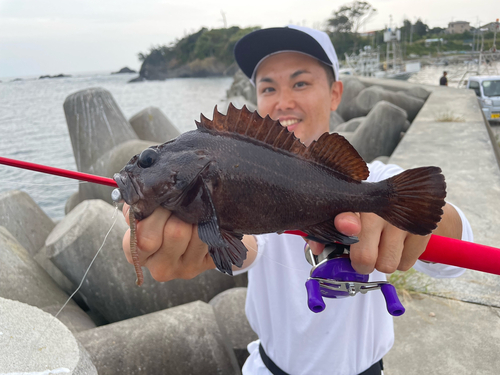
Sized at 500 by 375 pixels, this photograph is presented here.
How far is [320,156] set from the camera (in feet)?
4.22

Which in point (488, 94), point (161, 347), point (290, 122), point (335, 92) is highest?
point (335, 92)

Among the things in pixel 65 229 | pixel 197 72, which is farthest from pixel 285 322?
pixel 197 72

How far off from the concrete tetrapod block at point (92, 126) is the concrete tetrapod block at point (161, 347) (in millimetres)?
5214

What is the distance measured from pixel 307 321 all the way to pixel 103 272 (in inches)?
93.6

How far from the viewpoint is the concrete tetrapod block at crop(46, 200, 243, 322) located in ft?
11.8

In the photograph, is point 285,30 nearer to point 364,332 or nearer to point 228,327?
point 364,332

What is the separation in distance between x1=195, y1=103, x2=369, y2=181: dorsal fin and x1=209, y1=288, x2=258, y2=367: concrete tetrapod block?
220 centimetres

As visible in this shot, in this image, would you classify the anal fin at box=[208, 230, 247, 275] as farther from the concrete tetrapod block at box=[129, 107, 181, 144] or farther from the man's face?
the concrete tetrapod block at box=[129, 107, 181, 144]

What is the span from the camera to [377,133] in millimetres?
8289

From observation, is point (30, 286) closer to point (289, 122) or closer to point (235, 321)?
point (235, 321)

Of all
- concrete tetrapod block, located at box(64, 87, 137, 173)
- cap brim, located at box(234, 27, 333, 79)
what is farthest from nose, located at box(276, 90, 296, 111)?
concrete tetrapod block, located at box(64, 87, 137, 173)

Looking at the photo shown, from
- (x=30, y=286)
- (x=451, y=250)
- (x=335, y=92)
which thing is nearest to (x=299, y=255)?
(x=451, y=250)

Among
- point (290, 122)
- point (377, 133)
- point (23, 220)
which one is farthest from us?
point (377, 133)

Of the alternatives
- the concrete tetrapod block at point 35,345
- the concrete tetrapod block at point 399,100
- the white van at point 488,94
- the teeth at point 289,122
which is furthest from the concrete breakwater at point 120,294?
the white van at point 488,94
